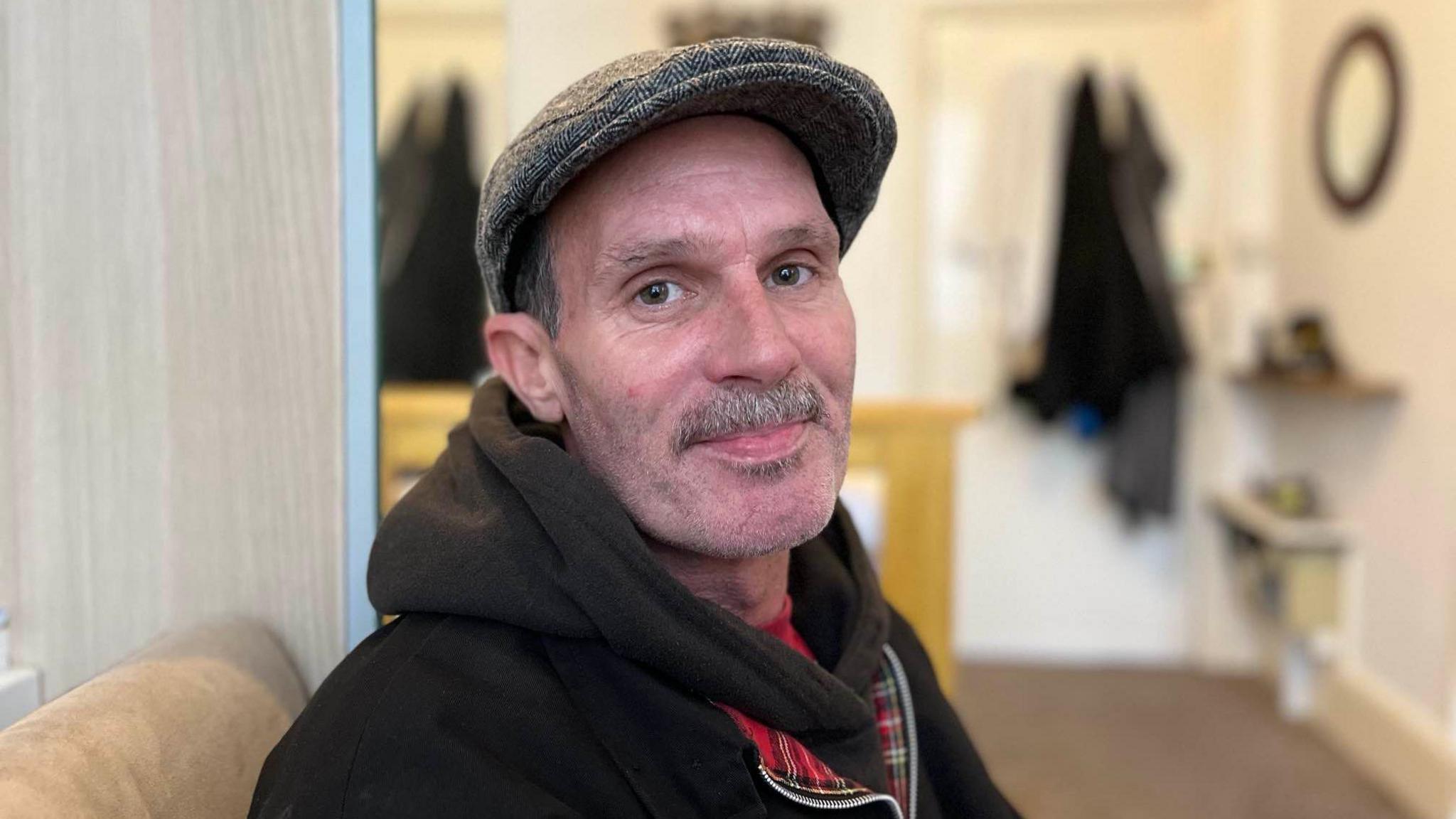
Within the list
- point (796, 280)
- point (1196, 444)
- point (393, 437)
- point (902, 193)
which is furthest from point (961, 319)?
point (796, 280)

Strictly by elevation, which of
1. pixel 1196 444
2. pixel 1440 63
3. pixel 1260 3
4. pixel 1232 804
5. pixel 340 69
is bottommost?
pixel 1232 804

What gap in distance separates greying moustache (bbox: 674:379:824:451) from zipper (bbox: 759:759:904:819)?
0.24 meters

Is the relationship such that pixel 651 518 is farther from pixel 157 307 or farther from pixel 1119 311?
pixel 1119 311

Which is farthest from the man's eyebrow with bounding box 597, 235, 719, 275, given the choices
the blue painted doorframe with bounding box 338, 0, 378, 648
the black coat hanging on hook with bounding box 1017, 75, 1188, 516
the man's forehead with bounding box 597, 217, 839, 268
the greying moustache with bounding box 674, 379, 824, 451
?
the black coat hanging on hook with bounding box 1017, 75, 1188, 516

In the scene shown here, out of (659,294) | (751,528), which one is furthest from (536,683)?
(659,294)

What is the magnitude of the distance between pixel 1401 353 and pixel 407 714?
2.83 meters

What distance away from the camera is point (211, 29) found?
3.00 feet

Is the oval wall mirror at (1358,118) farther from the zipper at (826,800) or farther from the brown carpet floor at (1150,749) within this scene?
the zipper at (826,800)

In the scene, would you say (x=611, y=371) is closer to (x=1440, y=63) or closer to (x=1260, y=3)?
(x=1440, y=63)

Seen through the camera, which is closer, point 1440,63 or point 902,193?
point 1440,63

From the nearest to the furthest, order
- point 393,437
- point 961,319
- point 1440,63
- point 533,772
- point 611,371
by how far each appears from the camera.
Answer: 1. point 533,772
2. point 611,371
3. point 393,437
4. point 1440,63
5. point 961,319

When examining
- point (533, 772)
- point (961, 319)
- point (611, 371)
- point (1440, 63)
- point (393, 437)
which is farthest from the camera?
point (961, 319)

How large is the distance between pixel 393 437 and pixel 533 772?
1637 mm

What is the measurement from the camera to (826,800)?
2.58 ft
